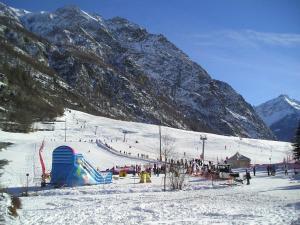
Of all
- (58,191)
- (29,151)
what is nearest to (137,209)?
(58,191)

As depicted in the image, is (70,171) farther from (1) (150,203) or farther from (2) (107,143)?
(2) (107,143)

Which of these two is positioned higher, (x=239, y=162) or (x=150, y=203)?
(x=239, y=162)

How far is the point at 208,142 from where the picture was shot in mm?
106938

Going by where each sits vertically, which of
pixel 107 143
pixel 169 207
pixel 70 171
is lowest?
pixel 169 207

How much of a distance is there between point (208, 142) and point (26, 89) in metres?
82.8

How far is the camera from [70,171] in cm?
3694

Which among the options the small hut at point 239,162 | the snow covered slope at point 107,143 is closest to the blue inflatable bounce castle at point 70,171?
the snow covered slope at point 107,143

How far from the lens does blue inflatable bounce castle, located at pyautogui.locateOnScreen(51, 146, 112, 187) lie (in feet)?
121

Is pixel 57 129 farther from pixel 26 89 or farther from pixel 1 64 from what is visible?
pixel 1 64

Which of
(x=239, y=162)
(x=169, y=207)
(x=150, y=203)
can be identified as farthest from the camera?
(x=239, y=162)

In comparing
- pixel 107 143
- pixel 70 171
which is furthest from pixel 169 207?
pixel 107 143

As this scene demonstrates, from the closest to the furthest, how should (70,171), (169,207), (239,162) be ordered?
(169,207) < (70,171) < (239,162)

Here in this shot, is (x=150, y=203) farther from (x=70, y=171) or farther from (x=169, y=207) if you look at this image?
(x=70, y=171)

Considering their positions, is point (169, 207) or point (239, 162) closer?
point (169, 207)
